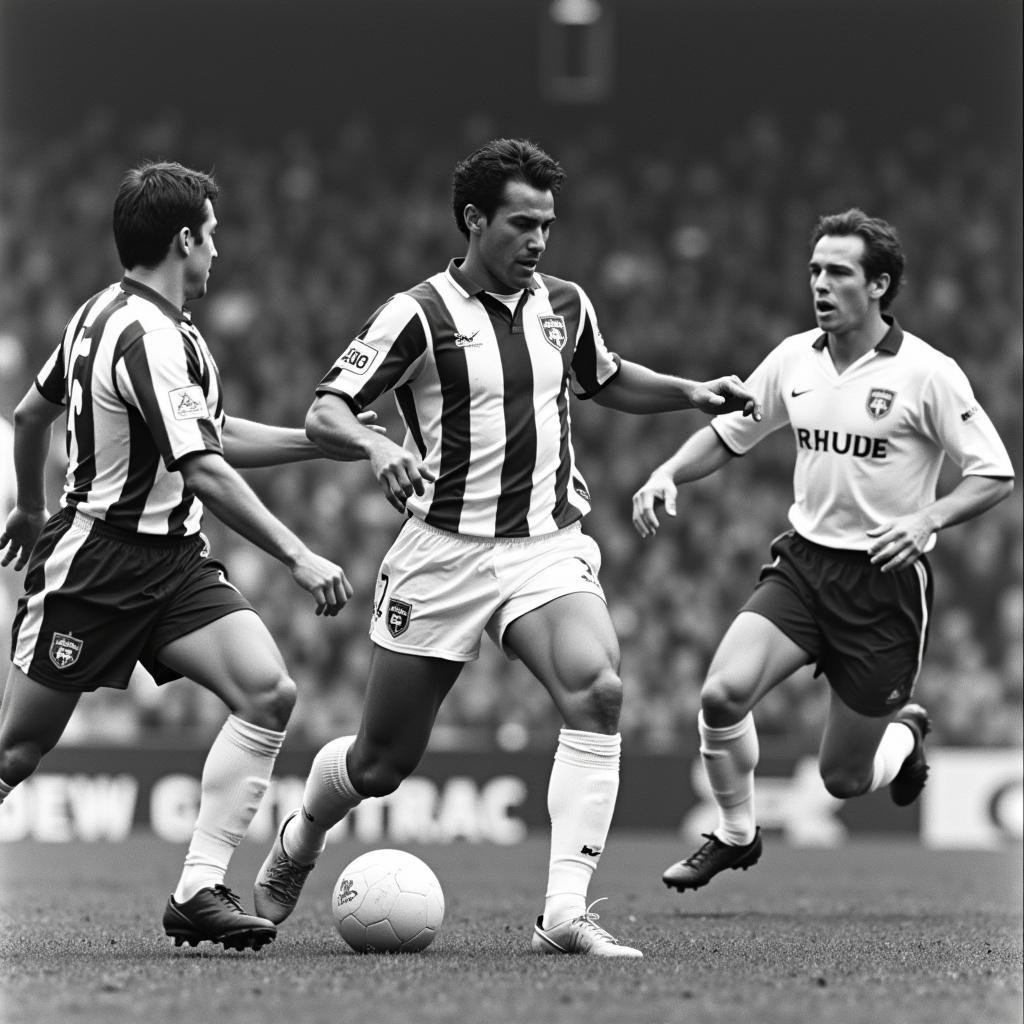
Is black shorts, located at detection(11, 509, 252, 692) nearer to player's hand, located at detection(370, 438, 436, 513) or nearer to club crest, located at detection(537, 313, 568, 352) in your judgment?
player's hand, located at detection(370, 438, 436, 513)

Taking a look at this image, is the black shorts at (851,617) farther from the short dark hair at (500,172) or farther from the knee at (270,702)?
the knee at (270,702)

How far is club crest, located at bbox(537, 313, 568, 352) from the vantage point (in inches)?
236

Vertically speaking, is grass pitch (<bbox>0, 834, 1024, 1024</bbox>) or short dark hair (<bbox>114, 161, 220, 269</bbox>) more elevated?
short dark hair (<bbox>114, 161, 220, 269</bbox>)

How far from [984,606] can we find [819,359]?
9056mm

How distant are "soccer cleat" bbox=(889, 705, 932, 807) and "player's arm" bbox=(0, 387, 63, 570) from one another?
372 cm

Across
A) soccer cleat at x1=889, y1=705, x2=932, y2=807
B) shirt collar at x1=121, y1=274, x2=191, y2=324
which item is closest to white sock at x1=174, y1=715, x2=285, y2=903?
shirt collar at x1=121, y1=274, x2=191, y2=324

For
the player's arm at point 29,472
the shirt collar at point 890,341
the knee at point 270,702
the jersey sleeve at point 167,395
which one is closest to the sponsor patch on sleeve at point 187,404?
the jersey sleeve at point 167,395

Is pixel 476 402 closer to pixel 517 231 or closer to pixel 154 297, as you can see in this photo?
pixel 517 231

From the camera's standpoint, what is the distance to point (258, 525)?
516 centimetres

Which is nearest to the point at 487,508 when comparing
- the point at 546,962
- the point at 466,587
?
the point at 466,587

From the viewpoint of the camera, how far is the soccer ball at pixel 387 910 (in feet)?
18.9

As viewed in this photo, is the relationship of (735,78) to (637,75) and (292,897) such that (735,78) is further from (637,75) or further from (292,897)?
(292,897)

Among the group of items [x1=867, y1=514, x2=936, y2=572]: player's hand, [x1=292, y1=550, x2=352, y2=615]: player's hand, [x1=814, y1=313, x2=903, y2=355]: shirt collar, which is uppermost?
[x1=814, y1=313, x2=903, y2=355]: shirt collar

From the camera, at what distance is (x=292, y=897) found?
621 cm
